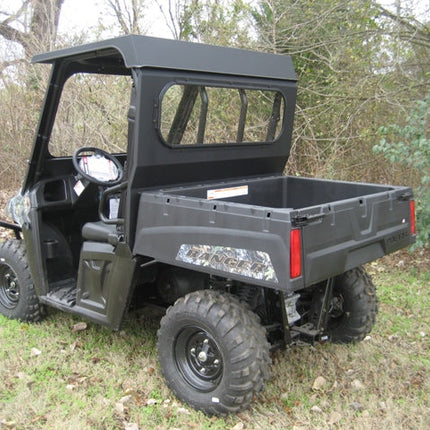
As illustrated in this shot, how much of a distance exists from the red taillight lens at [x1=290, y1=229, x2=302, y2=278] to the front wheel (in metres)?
0.54

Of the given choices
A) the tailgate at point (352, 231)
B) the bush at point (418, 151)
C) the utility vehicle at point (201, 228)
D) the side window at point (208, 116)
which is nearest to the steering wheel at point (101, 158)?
the utility vehicle at point (201, 228)

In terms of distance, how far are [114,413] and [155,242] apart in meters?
1.01

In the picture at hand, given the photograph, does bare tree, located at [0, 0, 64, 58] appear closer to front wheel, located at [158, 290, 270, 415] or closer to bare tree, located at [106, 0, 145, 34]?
bare tree, located at [106, 0, 145, 34]

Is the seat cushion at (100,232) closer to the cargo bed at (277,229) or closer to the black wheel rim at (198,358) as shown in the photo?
the cargo bed at (277,229)

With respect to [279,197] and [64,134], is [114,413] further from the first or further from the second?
[64,134]

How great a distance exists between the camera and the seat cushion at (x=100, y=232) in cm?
346

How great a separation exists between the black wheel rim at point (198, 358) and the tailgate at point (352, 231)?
0.79m

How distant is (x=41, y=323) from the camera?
4.31 metres

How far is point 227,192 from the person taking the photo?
12.2ft

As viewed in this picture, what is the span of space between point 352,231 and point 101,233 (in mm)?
1596

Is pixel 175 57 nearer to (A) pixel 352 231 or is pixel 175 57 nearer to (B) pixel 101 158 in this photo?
(B) pixel 101 158

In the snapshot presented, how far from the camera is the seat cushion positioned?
11.3 ft

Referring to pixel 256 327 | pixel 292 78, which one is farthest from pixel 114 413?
pixel 292 78

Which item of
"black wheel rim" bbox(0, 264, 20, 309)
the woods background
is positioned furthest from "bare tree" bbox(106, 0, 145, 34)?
"black wheel rim" bbox(0, 264, 20, 309)
